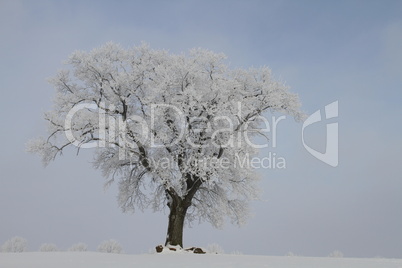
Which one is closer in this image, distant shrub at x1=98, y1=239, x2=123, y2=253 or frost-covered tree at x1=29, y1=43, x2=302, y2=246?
frost-covered tree at x1=29, y1=43, x2=302, y2=246

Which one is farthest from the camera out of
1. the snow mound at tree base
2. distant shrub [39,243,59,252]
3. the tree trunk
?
distant shrub [39,243,59,252]

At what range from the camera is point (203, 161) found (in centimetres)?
2106

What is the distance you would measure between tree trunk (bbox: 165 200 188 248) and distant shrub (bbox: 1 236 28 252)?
10291 mm

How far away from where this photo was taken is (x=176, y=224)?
22.8m

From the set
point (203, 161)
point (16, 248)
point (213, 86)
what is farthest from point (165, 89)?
point (16, 248)

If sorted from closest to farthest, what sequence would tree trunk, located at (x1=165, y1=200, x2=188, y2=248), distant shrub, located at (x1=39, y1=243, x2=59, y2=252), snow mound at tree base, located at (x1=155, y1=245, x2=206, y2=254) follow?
snow mound at tree base, located at (x1=155, y1=245, x2=206, y2=254)
tree trunk, located at (x1=165, y1=200, x2=188, y2=248)
distant shrub, located at (x1=39, y1=243, x2=59, y2=252)

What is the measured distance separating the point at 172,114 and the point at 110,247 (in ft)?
29.9

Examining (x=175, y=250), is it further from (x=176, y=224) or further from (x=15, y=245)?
(x=15, y=245)

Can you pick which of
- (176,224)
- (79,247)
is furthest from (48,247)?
(176,224)

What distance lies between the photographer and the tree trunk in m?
22.4

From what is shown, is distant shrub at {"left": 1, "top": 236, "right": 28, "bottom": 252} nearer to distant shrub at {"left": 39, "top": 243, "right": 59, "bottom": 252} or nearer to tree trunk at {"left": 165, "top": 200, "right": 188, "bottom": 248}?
distant shrub at {"left": 39, "top": 243, "right": 59, "bottom": 252}

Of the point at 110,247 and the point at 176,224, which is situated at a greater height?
the point at 176,224

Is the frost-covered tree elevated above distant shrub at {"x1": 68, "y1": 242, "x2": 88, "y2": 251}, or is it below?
above

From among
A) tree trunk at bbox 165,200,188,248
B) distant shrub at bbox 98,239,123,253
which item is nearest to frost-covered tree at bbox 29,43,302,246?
tree trunk at bbox 165,200,188,248
